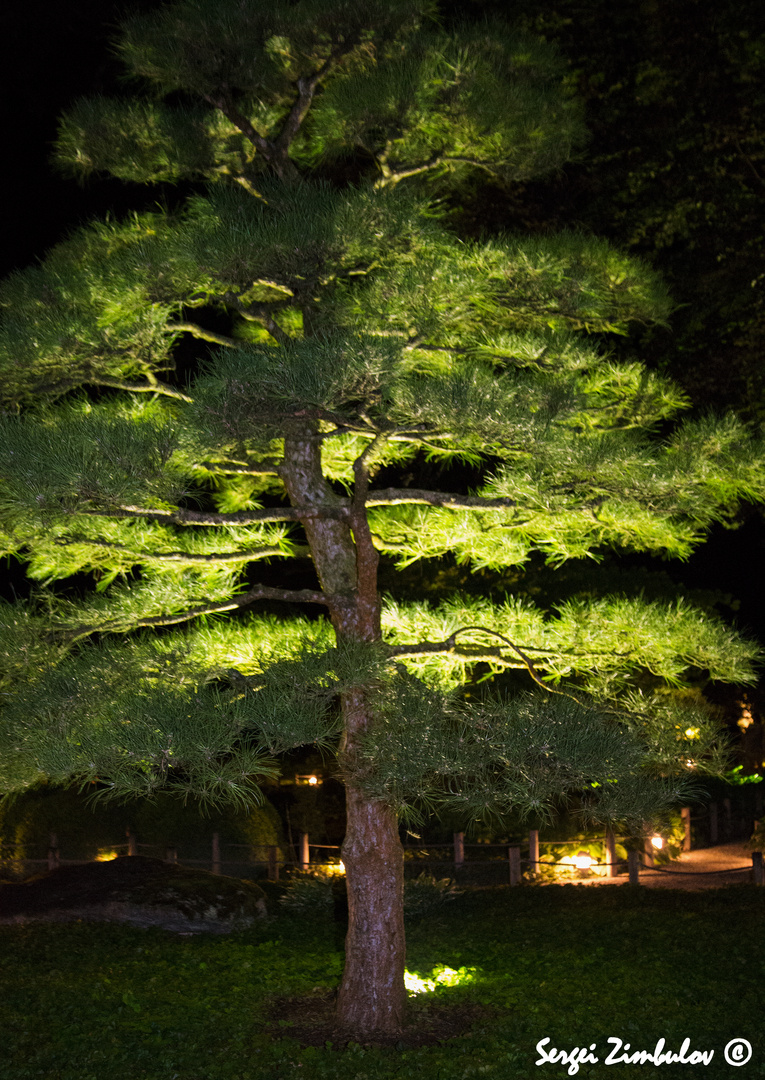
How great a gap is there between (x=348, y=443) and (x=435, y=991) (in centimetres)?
335

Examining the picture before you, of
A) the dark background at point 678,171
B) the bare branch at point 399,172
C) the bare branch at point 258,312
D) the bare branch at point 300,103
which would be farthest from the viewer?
the dark background at point 678,171

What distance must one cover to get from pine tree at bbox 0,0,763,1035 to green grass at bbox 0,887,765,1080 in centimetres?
61

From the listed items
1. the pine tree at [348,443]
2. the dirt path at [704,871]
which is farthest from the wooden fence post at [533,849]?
the pine tree at [348,443]

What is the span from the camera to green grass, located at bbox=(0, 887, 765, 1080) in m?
4.15

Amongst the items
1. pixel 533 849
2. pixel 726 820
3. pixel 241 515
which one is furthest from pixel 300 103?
pixel 726 820

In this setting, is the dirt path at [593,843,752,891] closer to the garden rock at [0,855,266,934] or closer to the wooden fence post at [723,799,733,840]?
the wooden fence post at [723,799,733,840]

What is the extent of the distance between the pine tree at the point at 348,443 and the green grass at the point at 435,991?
1.99 feet

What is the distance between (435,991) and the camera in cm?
539

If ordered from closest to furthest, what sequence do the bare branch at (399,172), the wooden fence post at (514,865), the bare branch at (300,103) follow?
1. the bare branch at (300,103)
2. the bare branch at (399,172)
3. the wooden fence post at (514,865)

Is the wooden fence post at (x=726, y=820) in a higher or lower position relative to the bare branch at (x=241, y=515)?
lower

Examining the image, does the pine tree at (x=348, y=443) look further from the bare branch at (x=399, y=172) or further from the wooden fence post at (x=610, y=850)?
the wooden fence post at (x=610, y=850)

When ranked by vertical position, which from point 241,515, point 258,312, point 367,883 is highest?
point 258,312

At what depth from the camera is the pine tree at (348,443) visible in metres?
3.50
